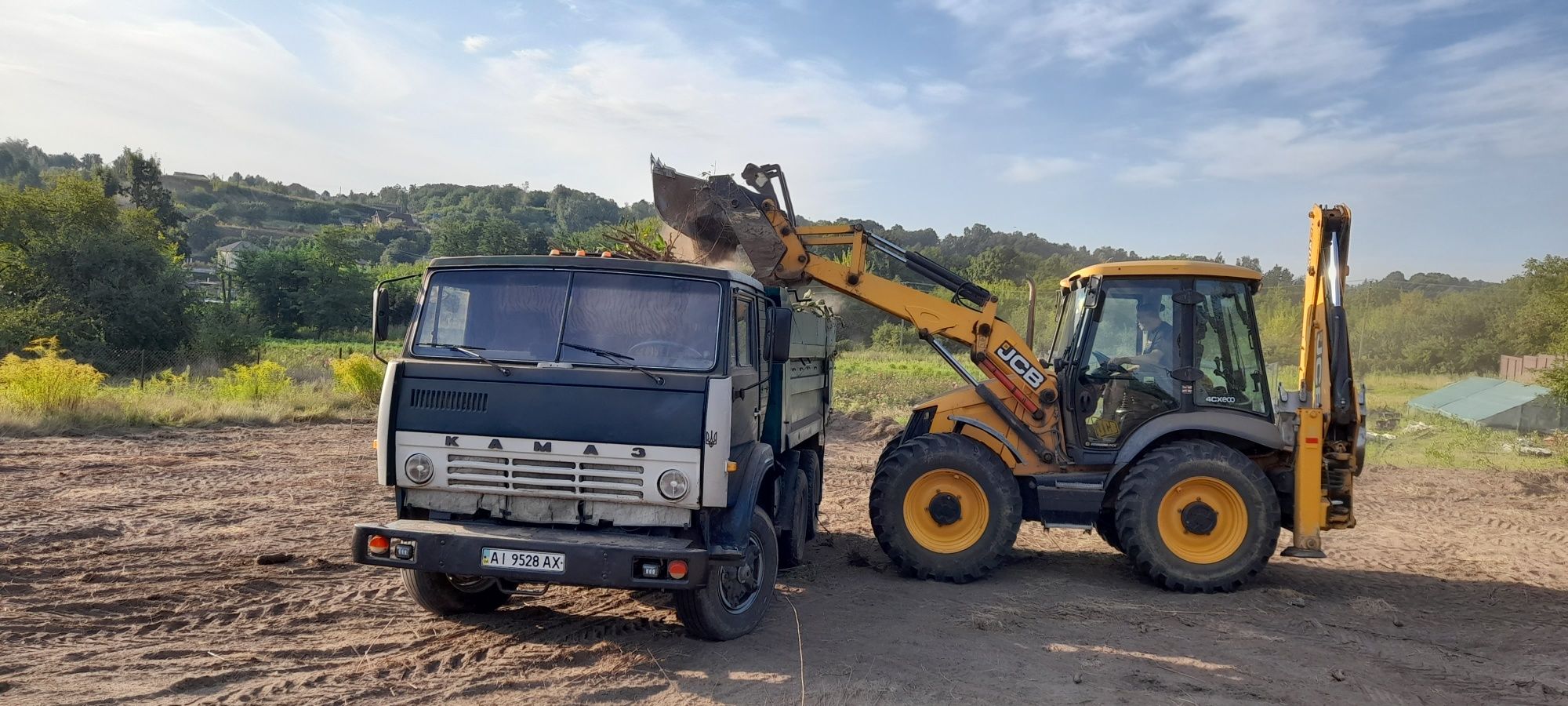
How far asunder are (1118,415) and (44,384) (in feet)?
56.2

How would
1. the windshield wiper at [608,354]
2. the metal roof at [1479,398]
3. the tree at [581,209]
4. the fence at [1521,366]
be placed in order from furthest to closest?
1. the tree at [581,209]
2. the fence at [1521,366]
3. the metal roof at [1479,398]
4. the windshield wiper at [608,354]

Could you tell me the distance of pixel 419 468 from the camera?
5562mm

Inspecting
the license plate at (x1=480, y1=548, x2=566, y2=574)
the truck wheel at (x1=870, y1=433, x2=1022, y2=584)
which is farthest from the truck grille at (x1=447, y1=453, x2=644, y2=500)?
the truck wheel at (x1=870, y1=433, x2=1022, y2=584)

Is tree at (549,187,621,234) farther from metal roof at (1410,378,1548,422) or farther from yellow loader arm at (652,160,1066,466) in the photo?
yellow loader arm at (652,160,1066,466)

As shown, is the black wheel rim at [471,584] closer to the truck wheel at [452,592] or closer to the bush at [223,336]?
the truck wheel at [452,592]

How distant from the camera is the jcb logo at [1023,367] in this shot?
832cm

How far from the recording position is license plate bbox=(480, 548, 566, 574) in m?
5.17

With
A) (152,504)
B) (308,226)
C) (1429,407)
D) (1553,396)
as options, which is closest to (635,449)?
(152,504)

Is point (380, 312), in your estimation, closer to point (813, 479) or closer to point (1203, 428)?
point (813, 479)

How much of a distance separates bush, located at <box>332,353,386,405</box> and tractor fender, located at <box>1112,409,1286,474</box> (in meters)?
17.6

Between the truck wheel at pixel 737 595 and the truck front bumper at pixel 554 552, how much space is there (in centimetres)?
30

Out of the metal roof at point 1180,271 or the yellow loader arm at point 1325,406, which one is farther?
the metal roof at point 1180,271

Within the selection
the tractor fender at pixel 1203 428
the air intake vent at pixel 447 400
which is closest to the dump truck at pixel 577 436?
the air intake vent at pixel 447 400

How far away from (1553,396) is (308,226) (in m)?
119
